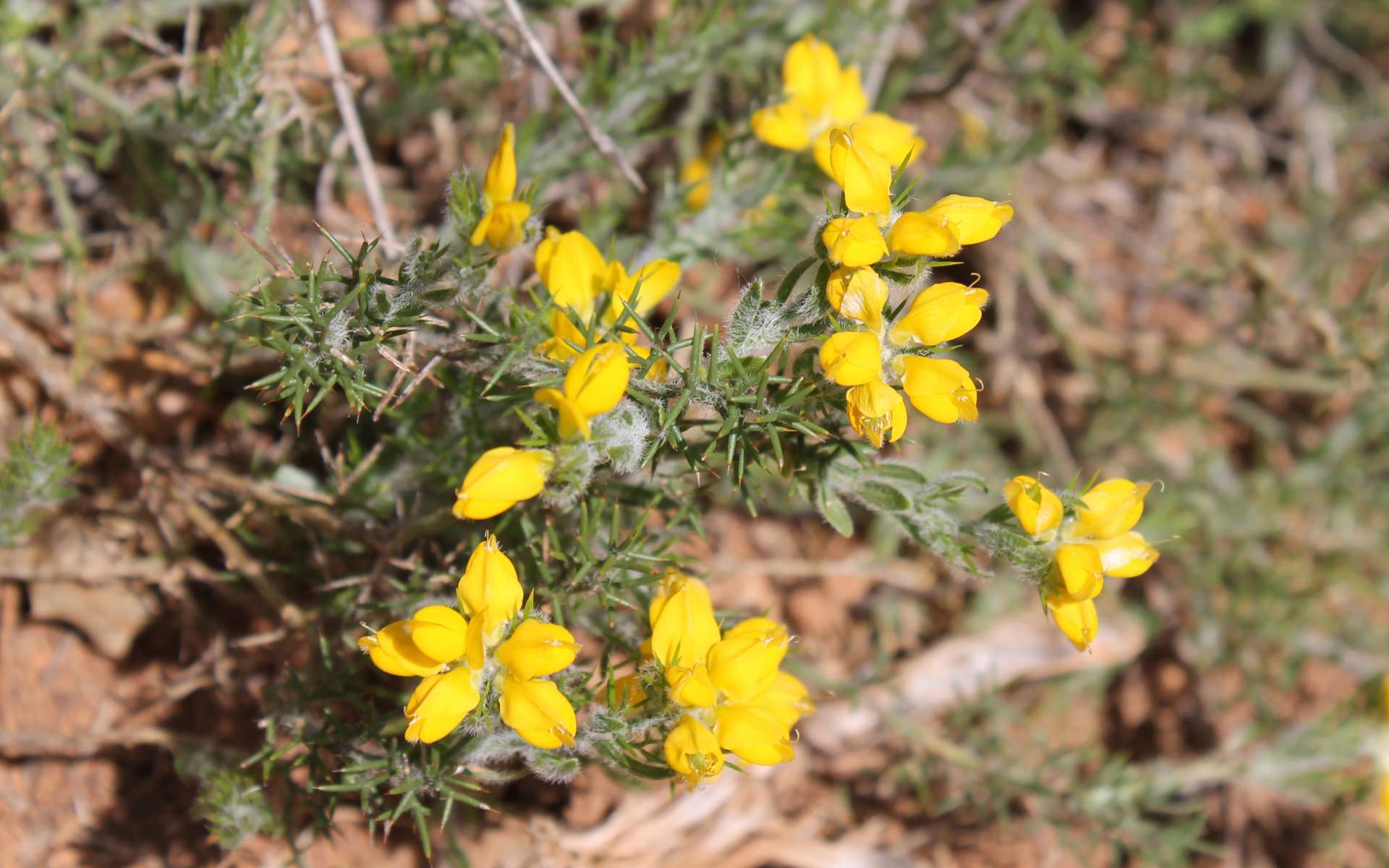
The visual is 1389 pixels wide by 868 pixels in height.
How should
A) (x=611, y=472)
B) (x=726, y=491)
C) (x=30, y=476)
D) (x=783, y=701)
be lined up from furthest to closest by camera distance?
(x=726, y=491) → (x=30, y=476) → (x=611, y=472) → (x=783, y=701)

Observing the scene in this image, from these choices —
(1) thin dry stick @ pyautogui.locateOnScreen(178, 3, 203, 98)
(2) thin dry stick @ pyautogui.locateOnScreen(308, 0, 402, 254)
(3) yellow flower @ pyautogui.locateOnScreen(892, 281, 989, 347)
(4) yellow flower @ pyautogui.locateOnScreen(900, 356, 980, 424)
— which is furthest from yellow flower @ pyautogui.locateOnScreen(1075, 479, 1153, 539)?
(1) thin dry stick @ pyautogui.locateOnScreen(178, 3, 203, 98)

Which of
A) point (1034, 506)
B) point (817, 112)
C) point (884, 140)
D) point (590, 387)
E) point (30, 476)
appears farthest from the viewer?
point (817, 112)

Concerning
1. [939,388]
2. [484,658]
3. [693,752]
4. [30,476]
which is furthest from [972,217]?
[30,476]

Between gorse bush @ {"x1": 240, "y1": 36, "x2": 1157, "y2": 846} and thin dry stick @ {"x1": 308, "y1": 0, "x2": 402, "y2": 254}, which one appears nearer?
gorse bush @ {"x1": 240, "y1": 36, "x2": 1157, "y2": 846}

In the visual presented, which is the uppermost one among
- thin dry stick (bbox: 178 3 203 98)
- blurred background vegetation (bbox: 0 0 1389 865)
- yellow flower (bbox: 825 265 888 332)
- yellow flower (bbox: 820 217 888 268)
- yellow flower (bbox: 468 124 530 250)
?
thin dry stick (bbox: 178 3 203 98)

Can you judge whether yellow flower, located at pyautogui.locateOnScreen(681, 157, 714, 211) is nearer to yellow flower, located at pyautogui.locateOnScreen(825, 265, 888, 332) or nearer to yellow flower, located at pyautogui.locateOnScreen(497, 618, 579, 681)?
yellow flower, located at pyautogui.locateOnScreen(825, 265, 888, 332)

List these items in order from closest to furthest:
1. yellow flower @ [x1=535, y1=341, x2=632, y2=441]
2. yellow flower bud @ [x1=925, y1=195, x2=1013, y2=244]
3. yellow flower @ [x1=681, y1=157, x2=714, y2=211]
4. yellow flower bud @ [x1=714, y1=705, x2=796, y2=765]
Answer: yellow flower @ [x1=535, y1=341, x2=632, y2=441] < yellow flower bud @ [x1=714, y1=705, x2=796, y2=765] < yellow flower bud @ [x1=925, y1=195, x2=1013, y2=244] < yellow flower @ [x1=681, y1=157, x2=714, y2=211]

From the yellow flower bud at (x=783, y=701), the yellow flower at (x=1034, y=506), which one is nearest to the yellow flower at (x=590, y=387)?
the yellow flower bud at (x=783, y=701)

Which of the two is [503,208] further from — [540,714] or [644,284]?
[540,714]

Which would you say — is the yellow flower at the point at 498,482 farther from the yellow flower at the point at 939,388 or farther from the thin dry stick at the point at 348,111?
the thin dry stick at the point at 348,111
